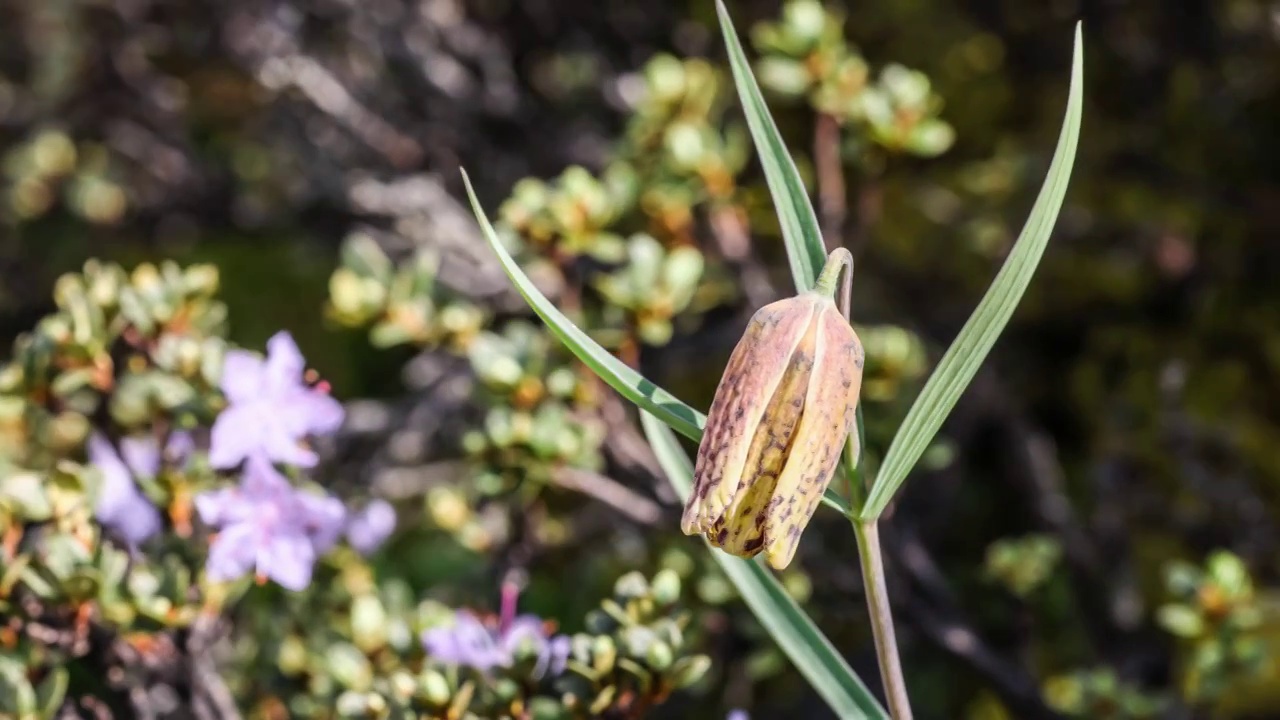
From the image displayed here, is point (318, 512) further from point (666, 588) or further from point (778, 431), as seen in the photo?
point (778, 431)

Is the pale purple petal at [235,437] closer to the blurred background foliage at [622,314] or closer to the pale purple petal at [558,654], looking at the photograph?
the blurred background foliage at [622,314]

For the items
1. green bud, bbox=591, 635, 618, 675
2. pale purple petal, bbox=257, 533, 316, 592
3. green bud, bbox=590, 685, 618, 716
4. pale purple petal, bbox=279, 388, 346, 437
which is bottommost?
pale purple petal, bbox=257, 533, 316, 592

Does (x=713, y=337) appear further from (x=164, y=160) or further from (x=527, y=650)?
(x=164, y=160)

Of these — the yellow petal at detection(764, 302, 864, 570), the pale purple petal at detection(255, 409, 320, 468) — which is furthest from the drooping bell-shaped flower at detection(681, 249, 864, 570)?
the pale purple petal at detection(255, 409, 320, 468)

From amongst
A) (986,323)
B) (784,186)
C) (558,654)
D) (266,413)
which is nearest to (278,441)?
(266,413)

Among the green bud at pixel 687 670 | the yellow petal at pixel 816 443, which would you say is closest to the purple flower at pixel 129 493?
the green bud at pixel 687 670

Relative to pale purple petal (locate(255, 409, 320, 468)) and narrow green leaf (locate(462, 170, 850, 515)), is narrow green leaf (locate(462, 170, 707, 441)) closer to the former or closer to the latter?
narrow green leaf (locate(462, 170, 850, 515))
